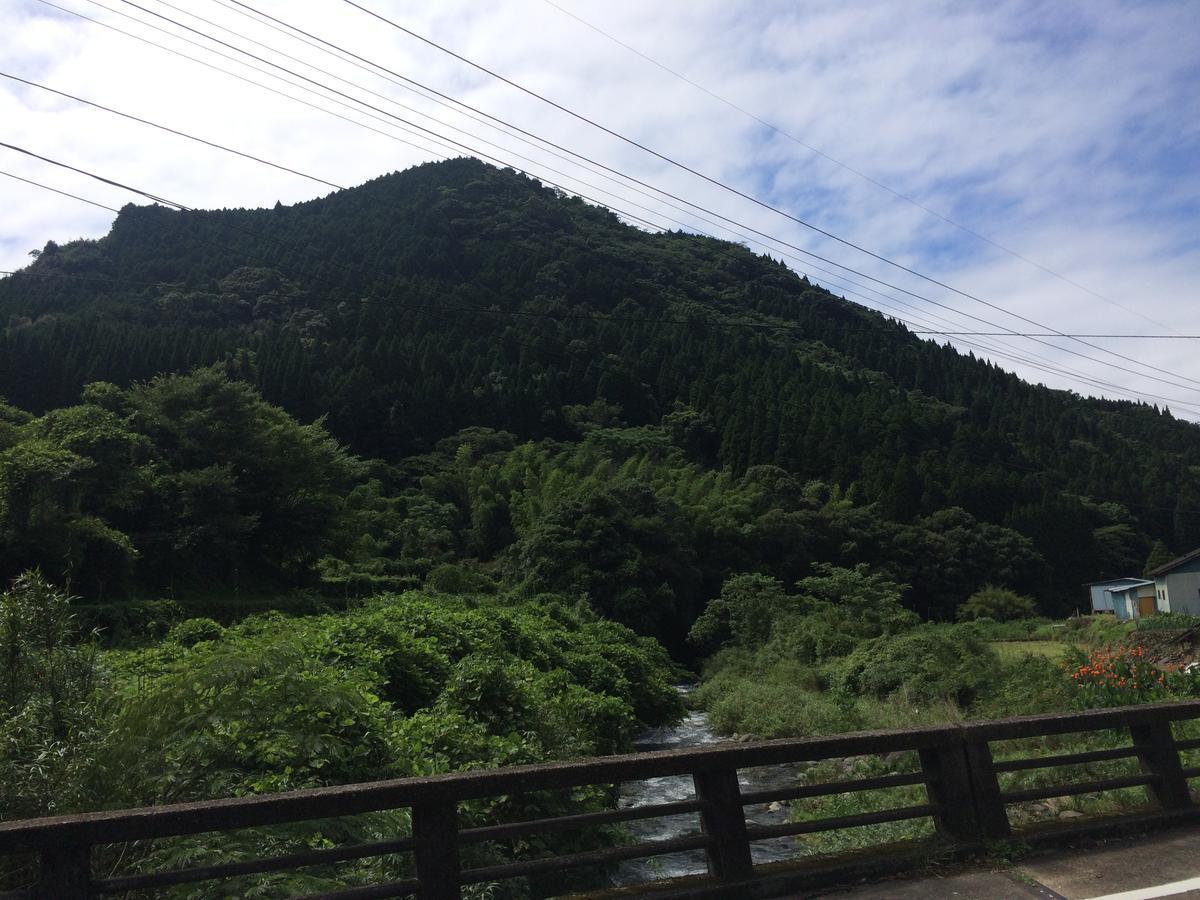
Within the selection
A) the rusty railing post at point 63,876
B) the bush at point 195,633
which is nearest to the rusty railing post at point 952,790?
the rusty railing post at point 63,876

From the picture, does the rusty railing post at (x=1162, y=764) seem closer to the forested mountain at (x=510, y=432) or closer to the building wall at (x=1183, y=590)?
the forested mountain at (x=510, y=432)

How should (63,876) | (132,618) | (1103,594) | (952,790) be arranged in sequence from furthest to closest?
(1103,594) → (132,618) → (952,790) → (63,876)

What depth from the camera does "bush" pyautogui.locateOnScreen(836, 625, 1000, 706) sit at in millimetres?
22969

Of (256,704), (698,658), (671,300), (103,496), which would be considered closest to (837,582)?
(698,658)

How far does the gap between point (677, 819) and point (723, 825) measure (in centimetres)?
1147

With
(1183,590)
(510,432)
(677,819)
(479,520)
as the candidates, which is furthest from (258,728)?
(510,432)

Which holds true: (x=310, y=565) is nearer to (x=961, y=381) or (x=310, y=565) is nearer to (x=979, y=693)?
(x=979, y=693)

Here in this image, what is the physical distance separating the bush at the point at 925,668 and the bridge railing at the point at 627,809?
16.1 metres

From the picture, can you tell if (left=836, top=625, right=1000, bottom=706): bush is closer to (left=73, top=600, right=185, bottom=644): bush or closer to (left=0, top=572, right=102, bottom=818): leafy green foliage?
(left=0, top=572, right=102, bottom=818): leafy green foliage

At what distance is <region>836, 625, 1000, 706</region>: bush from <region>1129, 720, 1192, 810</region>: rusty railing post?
15.8 meters

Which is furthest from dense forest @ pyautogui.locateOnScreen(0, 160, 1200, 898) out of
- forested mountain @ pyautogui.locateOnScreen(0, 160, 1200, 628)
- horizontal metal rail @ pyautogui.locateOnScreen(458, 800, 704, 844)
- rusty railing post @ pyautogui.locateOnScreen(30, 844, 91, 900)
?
horizontal metal rail @ pyautogui.locateOnScreen(458, 800, 704, 844)

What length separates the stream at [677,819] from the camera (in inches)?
496

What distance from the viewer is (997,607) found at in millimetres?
57375

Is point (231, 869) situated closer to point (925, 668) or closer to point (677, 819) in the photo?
point (677, 819)
